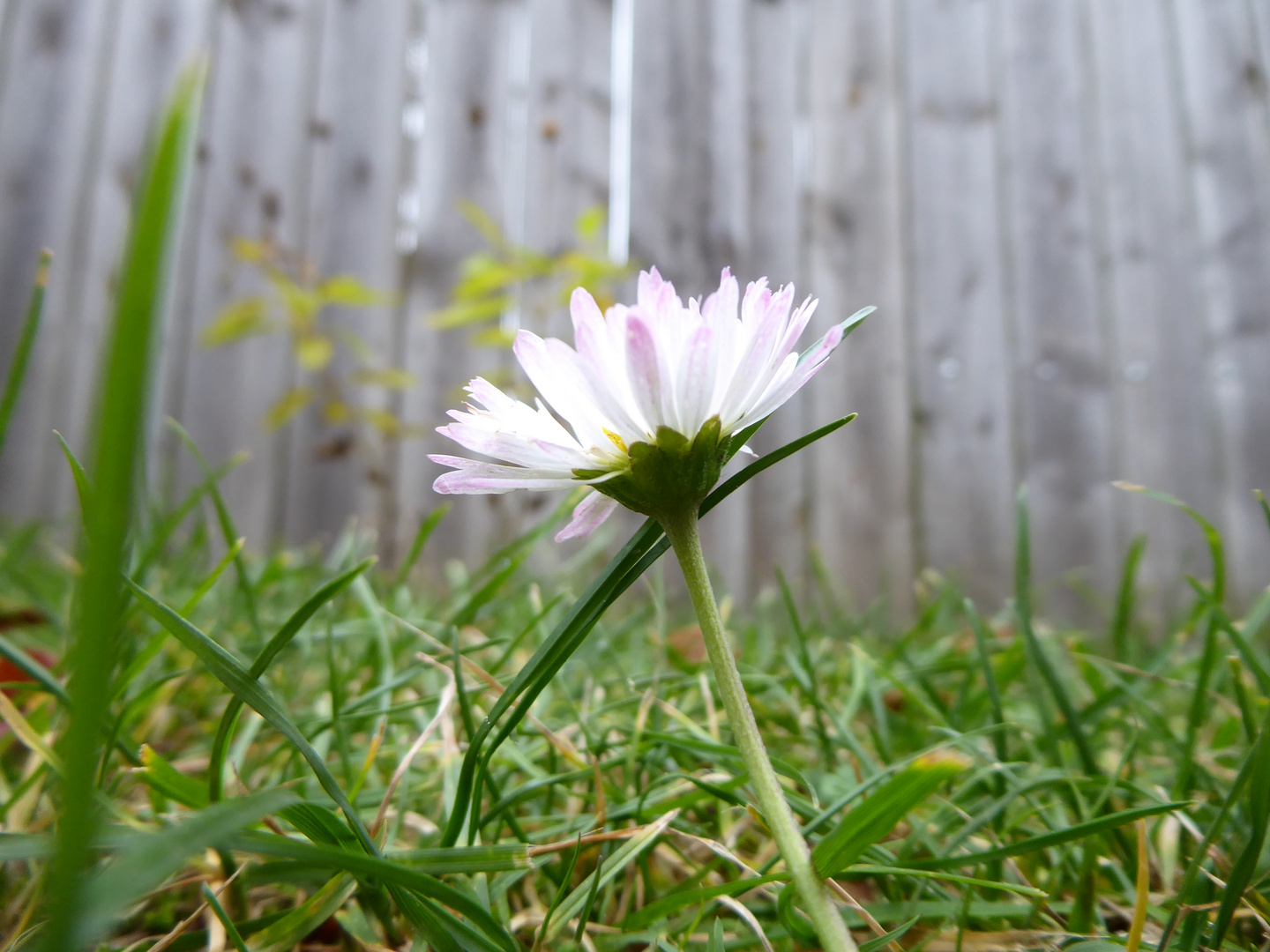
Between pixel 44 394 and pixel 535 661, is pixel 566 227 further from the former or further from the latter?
pixel 535 661

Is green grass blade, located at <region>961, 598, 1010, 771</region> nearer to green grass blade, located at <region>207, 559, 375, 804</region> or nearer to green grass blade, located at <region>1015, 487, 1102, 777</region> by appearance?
green grass blade, located at <region>1015, 487, 1102, 777</region>

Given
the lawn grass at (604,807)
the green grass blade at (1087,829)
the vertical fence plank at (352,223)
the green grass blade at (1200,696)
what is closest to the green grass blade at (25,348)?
the lawn grass at (604,807)

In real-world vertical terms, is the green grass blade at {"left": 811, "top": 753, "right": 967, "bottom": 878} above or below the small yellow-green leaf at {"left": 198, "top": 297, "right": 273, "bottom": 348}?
below

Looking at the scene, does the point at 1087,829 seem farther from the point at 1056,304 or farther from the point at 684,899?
the point at 1056,304

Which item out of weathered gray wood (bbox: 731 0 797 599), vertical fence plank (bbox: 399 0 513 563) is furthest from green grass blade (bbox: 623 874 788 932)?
weathered gray wood (bbox: 731 0 797 599)

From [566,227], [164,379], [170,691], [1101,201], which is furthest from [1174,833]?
[1101,201]

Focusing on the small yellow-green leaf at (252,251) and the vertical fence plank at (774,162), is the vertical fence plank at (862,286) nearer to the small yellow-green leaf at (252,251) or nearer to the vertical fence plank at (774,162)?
the vertical fence plank at (774,162)

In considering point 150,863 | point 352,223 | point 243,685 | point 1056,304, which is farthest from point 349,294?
point 1056,304
